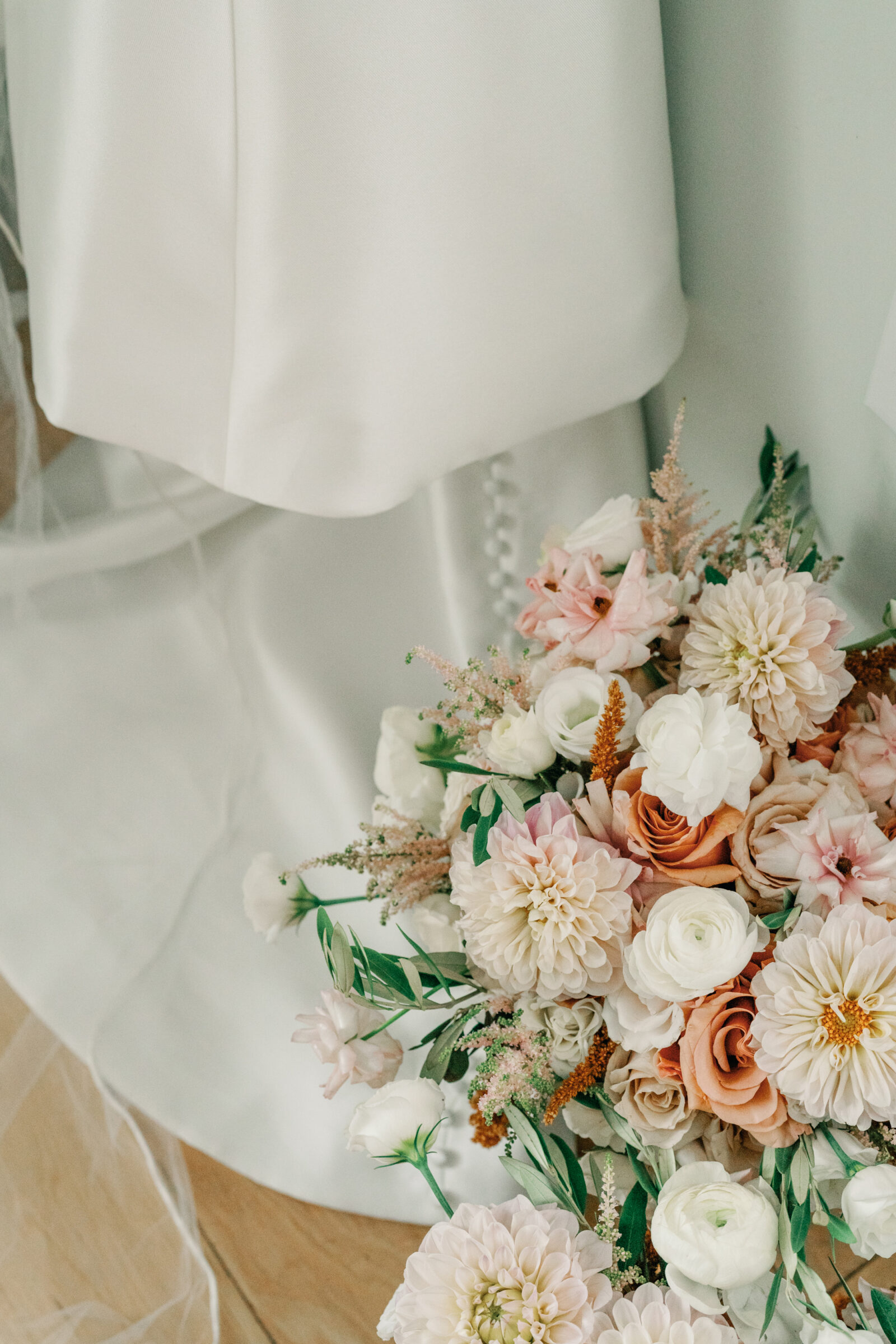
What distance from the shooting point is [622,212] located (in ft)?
2.09

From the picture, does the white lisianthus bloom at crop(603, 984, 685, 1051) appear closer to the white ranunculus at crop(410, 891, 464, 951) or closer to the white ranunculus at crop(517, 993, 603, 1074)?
the white ranunculus at crop(517, 993, 603, 1074)

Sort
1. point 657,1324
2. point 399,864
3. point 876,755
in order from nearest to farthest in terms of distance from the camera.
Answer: point 657,1324 < point 876,755 < point 399,864

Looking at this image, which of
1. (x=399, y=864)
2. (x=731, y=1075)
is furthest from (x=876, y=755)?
(x=399, y=864)

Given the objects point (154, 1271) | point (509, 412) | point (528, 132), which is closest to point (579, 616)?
point (509, 412)

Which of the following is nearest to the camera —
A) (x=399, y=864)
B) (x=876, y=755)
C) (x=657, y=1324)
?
(x=657, y=1324)

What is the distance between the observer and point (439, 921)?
635mm

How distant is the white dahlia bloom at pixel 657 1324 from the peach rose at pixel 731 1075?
78mm

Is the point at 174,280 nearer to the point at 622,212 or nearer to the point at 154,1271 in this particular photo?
the point at 622,212

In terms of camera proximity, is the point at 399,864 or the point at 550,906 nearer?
the point at 550,906

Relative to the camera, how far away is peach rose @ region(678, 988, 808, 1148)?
458 mm

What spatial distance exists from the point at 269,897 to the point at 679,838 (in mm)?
286

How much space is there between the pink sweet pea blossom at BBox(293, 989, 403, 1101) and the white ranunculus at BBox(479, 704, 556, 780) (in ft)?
0.49

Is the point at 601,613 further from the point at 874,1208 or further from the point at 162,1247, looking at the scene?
the point at 162,1247

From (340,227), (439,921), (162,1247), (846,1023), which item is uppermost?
(340,227)
